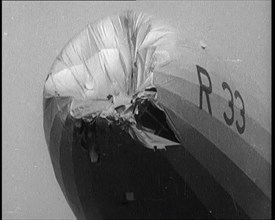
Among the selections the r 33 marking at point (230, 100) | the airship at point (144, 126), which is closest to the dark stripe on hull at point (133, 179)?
the airship at point (144, 126)

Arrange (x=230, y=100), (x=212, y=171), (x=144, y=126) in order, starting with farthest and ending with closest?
(x=230, y=100)
(x=212, y=171)
(x=144, y=126)

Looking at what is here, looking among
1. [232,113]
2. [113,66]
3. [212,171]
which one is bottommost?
[212,171]

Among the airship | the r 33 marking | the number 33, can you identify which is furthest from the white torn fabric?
the number 33

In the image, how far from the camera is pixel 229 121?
2.08 m

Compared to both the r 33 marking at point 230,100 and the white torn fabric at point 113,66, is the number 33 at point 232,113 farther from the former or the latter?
the white torn fabric at point 113,66

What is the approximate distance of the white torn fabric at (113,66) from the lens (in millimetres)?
1875

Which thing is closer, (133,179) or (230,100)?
(133,179)

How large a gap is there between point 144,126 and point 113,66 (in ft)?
0.64

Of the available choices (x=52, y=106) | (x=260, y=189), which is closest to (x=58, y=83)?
(x=52, y=106)

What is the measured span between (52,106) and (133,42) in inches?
12.3

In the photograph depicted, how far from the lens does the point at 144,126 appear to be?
187 cm

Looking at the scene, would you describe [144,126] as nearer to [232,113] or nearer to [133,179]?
[133,179]

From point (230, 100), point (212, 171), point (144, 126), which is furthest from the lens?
point (230, 100)

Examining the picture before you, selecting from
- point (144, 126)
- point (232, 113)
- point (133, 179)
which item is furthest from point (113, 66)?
point (232, 113)
